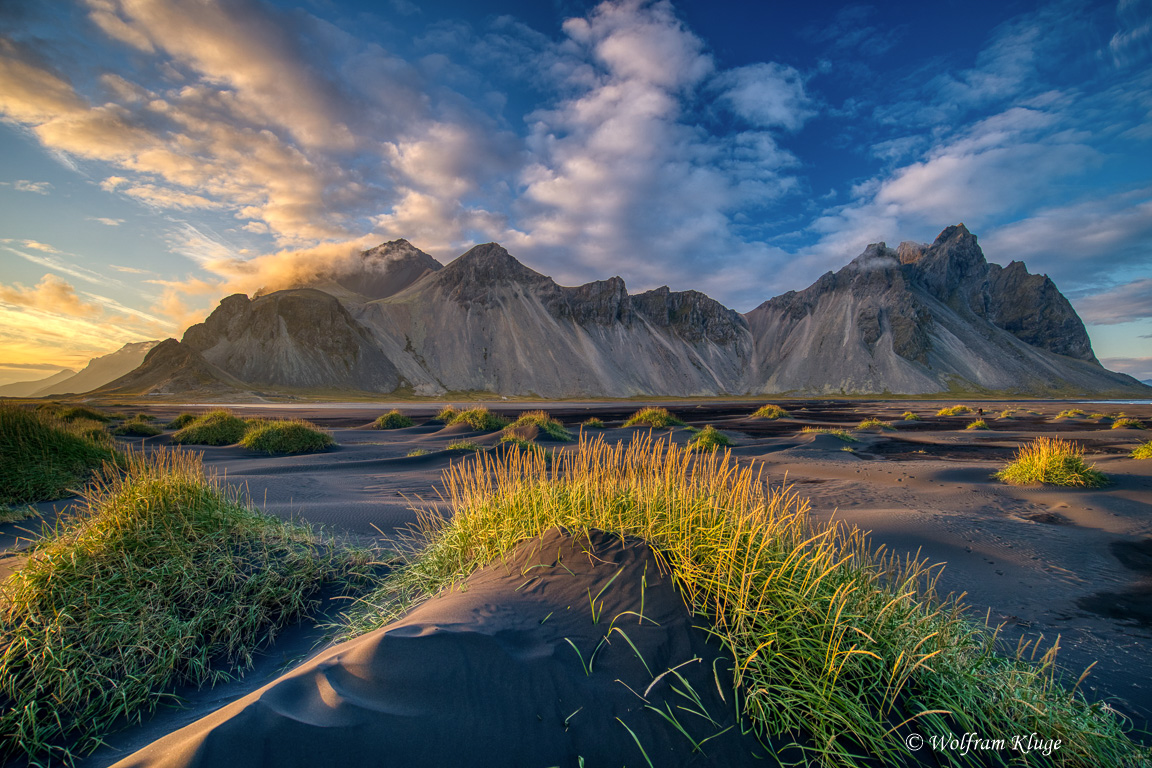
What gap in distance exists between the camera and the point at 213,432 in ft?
56.3

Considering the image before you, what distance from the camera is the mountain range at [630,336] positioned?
8500 centimetres

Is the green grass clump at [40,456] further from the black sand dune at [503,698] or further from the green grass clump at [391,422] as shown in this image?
the green grass clump at [391,422]

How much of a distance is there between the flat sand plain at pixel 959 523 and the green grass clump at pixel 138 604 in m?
0.26

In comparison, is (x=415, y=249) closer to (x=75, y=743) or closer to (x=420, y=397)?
(x=420, y=397)

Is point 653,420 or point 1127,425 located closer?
point 653,420

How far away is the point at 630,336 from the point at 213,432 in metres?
96.3

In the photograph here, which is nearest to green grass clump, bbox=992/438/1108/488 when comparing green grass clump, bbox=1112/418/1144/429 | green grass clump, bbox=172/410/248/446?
green grass clump, bbox=1112/418/1144/429

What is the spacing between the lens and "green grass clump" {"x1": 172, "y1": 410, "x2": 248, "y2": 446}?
16766 millimetres

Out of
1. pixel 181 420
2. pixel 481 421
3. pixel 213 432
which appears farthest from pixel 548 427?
pixel 181 420

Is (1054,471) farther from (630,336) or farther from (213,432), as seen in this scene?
(630,336)

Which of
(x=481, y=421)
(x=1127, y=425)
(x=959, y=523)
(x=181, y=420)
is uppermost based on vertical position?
(x=1127, y=425)

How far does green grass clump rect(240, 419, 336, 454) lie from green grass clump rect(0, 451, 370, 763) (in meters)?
11.8

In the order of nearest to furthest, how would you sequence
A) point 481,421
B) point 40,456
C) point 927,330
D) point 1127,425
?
point 40,456
point 481,421
point 1127,425
point 927,330

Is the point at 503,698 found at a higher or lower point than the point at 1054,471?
→ lower
